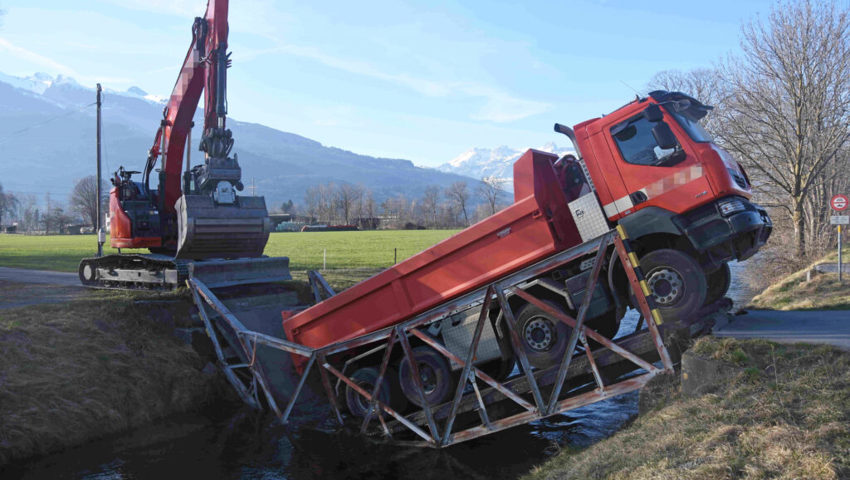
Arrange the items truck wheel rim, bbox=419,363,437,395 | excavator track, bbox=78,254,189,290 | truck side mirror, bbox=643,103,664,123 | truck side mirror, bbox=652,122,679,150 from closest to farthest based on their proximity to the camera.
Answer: truck side mirror, bbox=652,122,679,150, truck side mirror, bbox=643,103,664,123, truck wheel rim, bbox=419,363,437,395, excavator track, bbox=78,254,189,290

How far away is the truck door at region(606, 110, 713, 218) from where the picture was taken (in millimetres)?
6852

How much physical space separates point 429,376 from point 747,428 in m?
4.32

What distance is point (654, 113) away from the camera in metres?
7.09

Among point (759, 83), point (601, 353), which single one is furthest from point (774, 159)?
point (601, 353)

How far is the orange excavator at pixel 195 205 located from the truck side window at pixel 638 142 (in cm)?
814

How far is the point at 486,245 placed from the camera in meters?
7.53

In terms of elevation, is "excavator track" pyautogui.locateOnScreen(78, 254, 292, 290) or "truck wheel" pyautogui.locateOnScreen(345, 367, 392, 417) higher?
"excavator track" pyautogui.locateOnScreen(78, 254, 292, 290)

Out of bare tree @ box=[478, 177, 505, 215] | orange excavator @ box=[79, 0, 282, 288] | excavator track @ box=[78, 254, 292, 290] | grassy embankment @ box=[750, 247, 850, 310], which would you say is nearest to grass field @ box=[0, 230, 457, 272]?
excavator track @ box=[78, 254, 292, 290]

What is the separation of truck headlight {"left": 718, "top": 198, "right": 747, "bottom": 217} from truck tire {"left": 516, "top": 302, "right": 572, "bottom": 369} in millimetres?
2152

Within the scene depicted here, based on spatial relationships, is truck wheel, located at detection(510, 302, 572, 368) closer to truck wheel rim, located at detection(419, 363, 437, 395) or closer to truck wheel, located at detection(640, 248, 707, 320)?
truck wheel, located at detection(640, 248, 707, 320)

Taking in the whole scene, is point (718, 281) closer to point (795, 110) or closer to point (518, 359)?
point (518, 359)

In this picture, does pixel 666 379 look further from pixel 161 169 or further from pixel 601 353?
pixel 161 169

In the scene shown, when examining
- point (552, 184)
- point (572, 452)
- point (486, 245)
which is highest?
point (552, 184)

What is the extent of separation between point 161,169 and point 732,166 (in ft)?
40.8
